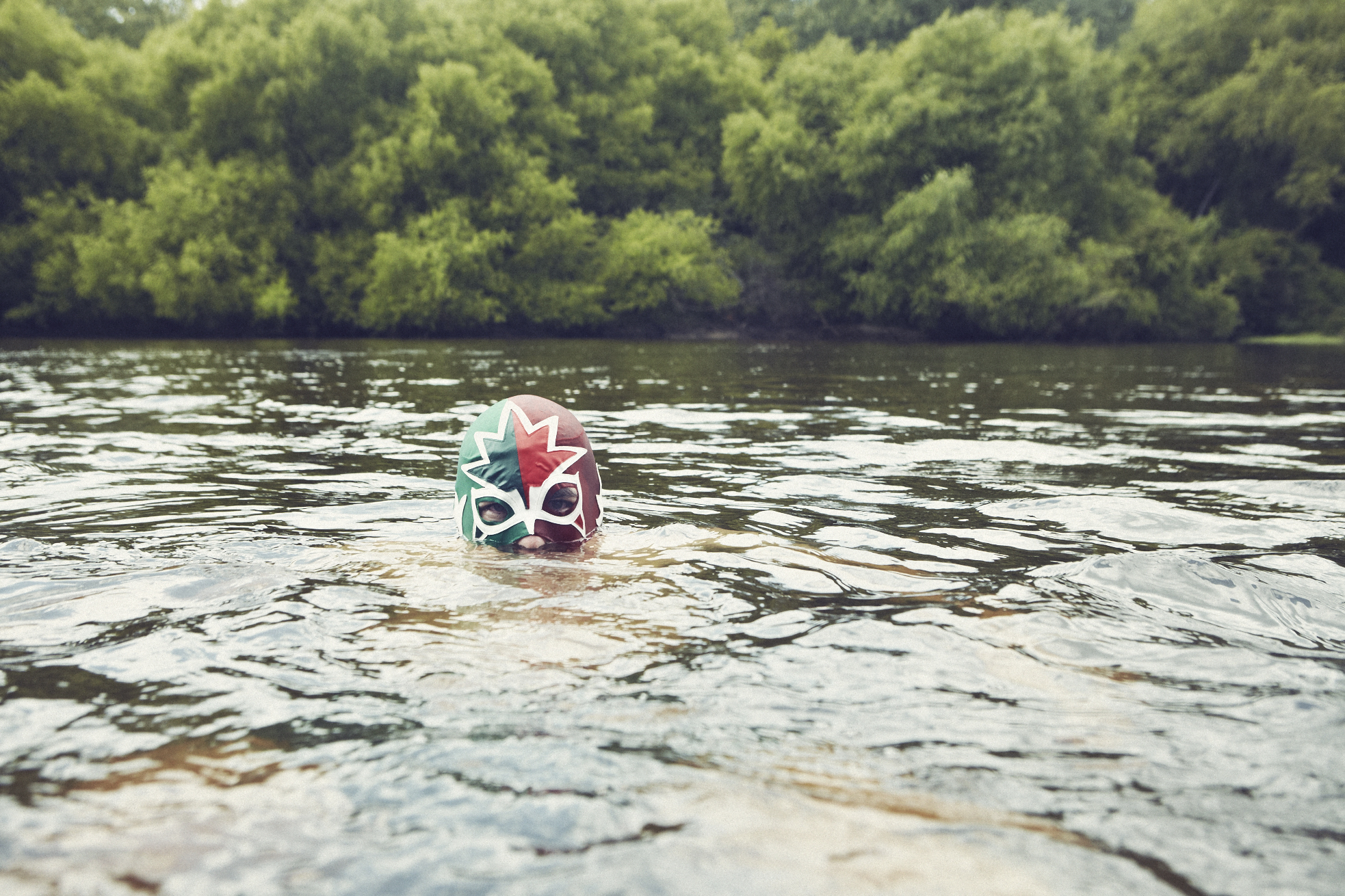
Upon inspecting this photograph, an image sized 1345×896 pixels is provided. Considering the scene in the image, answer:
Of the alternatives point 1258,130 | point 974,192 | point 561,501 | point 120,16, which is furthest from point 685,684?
point 120,16

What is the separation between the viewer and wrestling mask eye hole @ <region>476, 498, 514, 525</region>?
5.40 meters

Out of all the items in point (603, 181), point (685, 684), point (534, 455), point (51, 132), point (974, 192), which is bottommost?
point (685, 684)

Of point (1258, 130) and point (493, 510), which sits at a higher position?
point (1258, 130)

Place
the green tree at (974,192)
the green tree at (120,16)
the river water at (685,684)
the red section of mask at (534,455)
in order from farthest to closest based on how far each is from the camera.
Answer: the green tree at (120,16)
the green tree at (974,192)
the red section of mask at (534,455)
the river water at (685,684)

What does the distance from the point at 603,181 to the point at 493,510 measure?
126 feet

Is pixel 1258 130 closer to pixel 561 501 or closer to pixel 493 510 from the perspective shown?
pixel 561 501

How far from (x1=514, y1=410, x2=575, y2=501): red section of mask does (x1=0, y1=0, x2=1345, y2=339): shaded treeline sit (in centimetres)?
2970

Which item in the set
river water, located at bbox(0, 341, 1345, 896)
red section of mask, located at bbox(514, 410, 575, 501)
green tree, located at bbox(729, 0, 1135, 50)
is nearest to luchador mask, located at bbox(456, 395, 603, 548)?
red section of mask, located at bbox(514, 410, 575, 501)

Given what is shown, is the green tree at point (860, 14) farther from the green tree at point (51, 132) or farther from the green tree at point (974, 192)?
the green tree at point (51, 132)

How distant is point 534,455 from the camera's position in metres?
5.32

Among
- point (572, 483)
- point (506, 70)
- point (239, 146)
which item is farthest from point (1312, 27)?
point (572, 483)

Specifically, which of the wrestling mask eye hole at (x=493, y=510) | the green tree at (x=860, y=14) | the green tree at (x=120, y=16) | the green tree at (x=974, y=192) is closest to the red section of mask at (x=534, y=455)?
the wrestling mask eye hole at (x=493, y=510)

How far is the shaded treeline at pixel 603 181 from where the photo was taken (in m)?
34.5

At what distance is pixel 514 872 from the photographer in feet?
7.49
